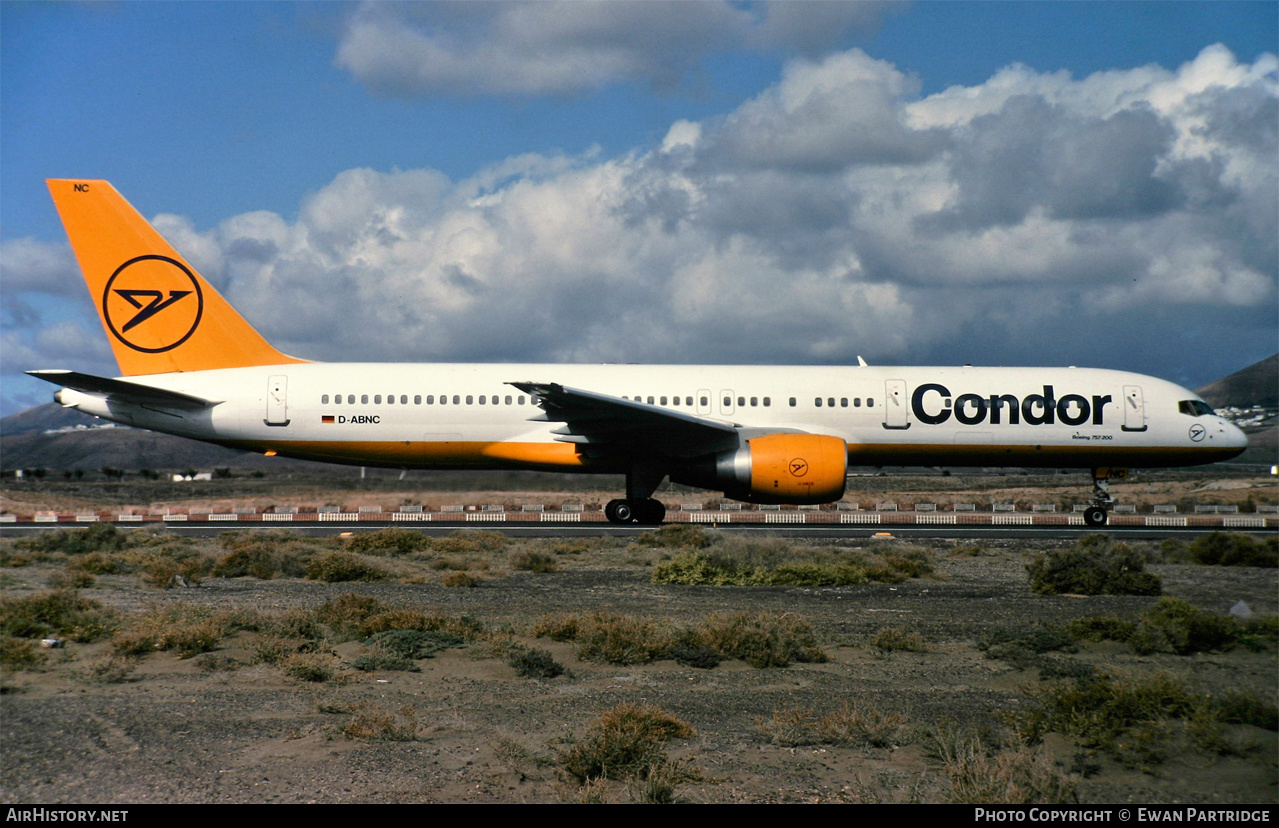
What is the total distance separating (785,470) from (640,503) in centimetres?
455

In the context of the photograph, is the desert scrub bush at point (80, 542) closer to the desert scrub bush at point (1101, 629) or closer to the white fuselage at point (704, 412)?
the white fuselage at point (704, 412)

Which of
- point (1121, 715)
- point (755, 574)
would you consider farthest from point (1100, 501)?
point (1121, 715)

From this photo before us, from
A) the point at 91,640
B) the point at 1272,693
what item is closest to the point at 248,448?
the point at 91,640

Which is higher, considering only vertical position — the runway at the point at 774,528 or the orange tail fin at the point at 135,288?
→ the orange tail fin at the point at 135,288

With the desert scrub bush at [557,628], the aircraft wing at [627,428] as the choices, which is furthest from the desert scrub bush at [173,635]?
the aircraft wing at [627,428]

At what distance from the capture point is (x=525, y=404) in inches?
824

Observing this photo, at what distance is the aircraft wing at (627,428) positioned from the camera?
736 inches

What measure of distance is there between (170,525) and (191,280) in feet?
21.5

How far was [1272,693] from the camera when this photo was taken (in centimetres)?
541

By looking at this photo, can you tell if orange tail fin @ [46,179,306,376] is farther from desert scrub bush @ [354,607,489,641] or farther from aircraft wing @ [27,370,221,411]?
desert scrub bush @ [354,607,489,641]

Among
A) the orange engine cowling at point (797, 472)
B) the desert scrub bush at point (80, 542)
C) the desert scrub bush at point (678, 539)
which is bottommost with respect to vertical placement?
the desert scrub bush at point (678, 539)

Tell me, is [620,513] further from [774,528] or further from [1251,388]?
[1251,388]

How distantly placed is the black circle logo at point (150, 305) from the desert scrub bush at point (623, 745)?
63.4 feet

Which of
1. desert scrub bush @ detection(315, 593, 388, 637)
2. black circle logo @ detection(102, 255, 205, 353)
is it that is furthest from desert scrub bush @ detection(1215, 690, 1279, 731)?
black circle logo @ detection(102, 255, 205, 353)
